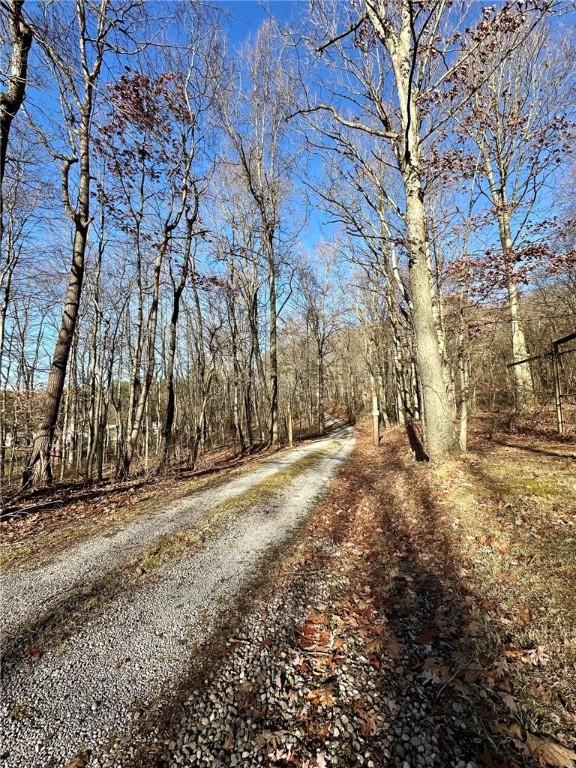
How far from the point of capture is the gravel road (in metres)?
1.92

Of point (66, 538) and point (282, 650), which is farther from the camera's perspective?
point (66, 538)

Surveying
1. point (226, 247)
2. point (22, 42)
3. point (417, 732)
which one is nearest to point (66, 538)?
point (417, 732)

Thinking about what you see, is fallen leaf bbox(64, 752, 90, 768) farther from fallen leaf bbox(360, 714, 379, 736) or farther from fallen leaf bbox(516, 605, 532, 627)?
fallen leaf bbox(516, 605, 532, 627)

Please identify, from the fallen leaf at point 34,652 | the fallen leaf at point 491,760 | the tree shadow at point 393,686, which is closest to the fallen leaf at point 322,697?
the tree shadow at point 393,686

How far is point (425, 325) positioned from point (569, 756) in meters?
6.21

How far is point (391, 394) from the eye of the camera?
30.1 m

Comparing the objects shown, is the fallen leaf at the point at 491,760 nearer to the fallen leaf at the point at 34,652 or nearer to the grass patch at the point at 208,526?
the fallen leaf at the point at 34,652

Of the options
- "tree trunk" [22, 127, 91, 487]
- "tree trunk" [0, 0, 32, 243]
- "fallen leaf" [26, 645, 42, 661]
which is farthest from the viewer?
"tree trunk" [22, 127, 91, 487]

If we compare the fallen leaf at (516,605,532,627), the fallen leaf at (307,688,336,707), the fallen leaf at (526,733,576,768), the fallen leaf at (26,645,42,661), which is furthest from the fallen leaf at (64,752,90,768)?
the fallen leaf at (516,605,532,627)

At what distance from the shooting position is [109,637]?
8.79 feet

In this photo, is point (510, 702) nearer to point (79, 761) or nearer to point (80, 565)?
point (79, 761)

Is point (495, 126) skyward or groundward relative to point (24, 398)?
skyward

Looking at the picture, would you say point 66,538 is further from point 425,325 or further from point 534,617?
point 425,325

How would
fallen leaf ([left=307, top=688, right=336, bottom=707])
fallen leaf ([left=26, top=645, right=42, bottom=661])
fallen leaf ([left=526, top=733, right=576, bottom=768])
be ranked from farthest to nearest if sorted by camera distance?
fallen leaf ([left=26, top=645, right=42, bottom=661]) < fallen leaf ([left=307, top=688, right=336, bottom=707]) < fallen leaf ([left=526, top=733, right=576, bottom=768])
